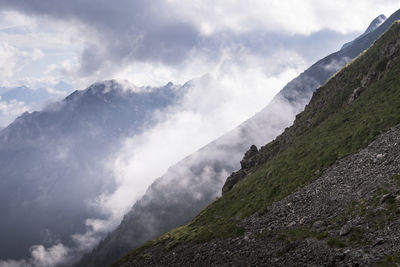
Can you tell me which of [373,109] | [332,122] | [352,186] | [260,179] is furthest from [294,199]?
[332,122]

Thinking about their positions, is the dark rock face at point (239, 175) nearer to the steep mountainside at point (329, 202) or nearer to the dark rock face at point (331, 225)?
the steep mountainside at point (329, 202)

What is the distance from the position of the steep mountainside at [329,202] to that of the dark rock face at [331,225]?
9cm

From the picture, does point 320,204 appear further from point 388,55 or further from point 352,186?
point 388,55

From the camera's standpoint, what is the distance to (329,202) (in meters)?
33.2

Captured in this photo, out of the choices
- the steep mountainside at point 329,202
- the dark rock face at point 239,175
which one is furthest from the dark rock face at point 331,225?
the dark rock face at point 239,175

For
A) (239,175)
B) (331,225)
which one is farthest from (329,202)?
(239,175)

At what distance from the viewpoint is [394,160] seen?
32781mm

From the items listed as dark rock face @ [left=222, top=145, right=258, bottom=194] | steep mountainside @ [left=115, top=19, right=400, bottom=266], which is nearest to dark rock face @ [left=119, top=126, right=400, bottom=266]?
steep mountainside @ [left=115, top=19, right=400, bottom=266]

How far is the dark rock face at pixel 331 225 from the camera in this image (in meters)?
22.3

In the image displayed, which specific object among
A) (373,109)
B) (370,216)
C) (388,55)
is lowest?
(370,216)

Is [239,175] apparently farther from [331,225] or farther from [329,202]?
→ [331,225]

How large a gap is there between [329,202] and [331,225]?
605 centimetres

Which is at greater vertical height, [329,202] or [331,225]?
[329,202]

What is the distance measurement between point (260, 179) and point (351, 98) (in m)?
36.0
